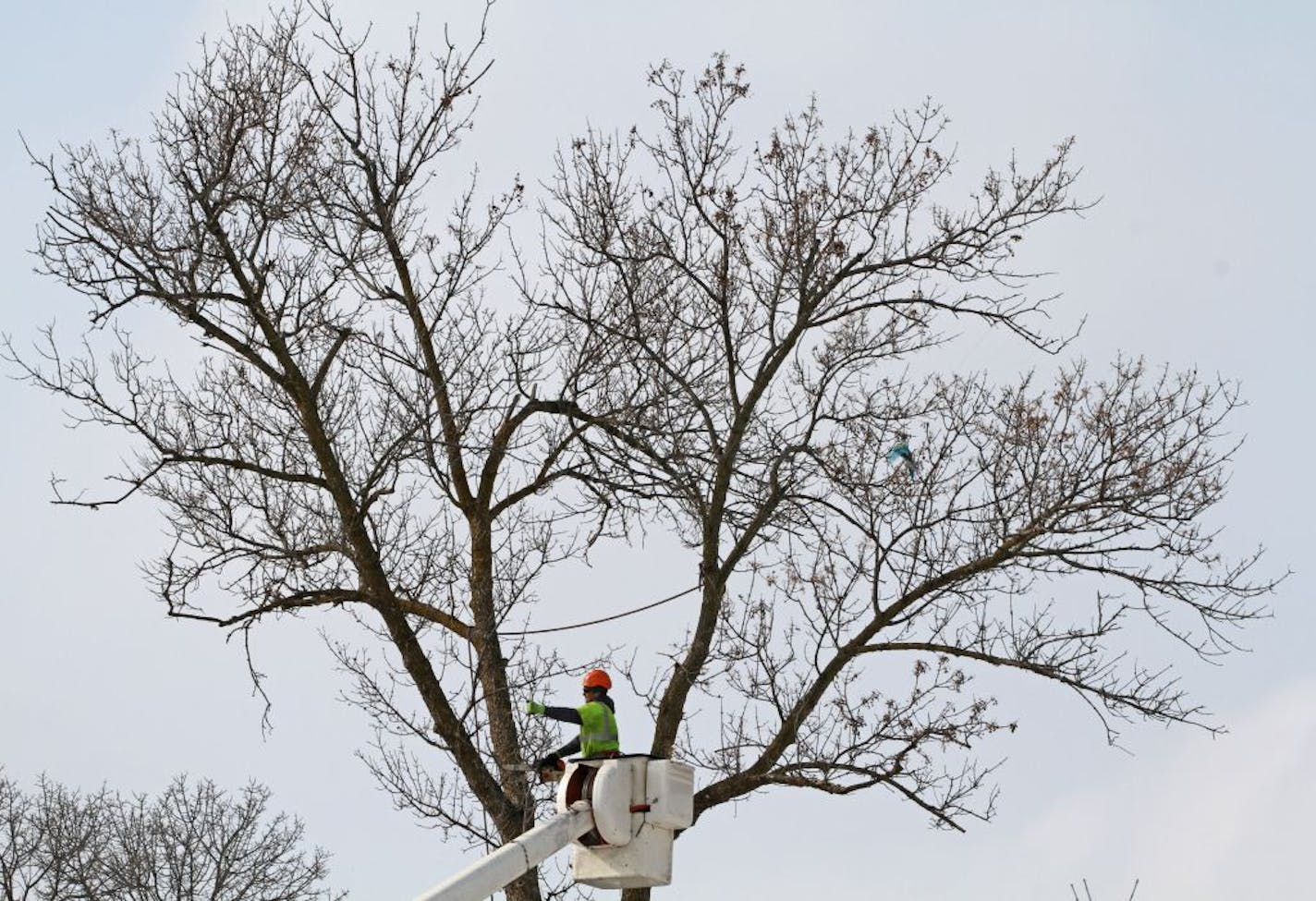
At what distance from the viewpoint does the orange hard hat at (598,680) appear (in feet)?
30.1

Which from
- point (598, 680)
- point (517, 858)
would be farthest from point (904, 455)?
point (517, 858)

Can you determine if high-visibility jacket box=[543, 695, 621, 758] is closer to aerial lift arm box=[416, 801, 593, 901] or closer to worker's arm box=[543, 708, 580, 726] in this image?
worker's arm box=[543, 708, 580, 726]

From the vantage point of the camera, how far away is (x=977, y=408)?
1370 cm

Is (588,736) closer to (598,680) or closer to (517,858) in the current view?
(598,680)

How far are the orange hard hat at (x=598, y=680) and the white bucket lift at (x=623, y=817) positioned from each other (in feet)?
4.06

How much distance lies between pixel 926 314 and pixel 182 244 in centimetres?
529

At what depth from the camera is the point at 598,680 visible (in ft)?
30.2

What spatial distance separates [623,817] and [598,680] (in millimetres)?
1539

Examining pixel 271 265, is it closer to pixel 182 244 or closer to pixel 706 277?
pixel 182 244

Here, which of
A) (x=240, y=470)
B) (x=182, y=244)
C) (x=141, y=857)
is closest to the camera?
(x=182, y=244)

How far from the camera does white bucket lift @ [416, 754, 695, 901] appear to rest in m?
7.68

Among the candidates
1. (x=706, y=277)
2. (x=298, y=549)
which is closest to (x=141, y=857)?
(x=298, y=549)

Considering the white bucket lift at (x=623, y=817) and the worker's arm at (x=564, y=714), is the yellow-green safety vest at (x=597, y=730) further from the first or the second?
the white bucket lift at (x=623, y=817)

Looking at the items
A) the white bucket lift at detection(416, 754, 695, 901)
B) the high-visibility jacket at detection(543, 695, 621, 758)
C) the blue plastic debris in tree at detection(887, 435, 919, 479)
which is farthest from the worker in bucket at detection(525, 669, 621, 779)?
the blue plastic debris in tree at detection(887, 435, 919, 479)
